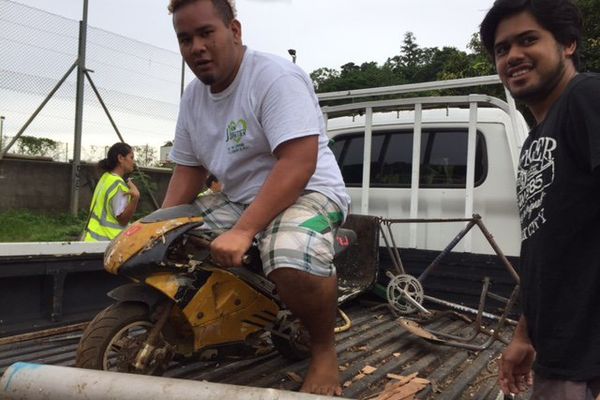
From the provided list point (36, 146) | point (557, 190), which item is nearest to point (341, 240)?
point (557, 190)

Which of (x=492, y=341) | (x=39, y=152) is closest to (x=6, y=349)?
(x=492, y=341)

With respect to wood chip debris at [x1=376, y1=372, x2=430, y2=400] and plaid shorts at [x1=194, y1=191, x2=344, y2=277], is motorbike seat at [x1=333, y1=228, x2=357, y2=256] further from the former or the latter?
wood chip debris at [x1=376, y1=372, x2=430, y2=400]

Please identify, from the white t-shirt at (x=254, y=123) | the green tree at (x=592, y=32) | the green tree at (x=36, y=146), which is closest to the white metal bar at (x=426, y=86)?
the white t-shirt at (x=254, y=123)

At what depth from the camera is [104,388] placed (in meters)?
1.01

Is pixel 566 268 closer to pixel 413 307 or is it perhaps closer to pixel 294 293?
pixel 294 293

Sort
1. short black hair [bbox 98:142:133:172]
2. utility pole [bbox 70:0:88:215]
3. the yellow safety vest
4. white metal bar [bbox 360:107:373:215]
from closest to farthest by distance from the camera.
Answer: white metal bar [bbox 360:107:373:215] < the yellow safety vest < short black hair [bbox 98:142:133:172] < utility pole [bbox 70:0:88:215]

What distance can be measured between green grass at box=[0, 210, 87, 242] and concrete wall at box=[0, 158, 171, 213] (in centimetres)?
16

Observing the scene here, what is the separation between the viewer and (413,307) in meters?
3.49

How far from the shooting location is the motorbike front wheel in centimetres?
187

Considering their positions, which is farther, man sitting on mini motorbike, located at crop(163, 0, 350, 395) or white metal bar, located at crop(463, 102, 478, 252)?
white metal bar, located at crop(463, 102, 478, 252)

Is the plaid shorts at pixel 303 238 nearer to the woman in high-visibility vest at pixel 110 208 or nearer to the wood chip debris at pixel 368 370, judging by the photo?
the wood chip debris at pixel 368 370

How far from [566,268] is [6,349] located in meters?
2.49

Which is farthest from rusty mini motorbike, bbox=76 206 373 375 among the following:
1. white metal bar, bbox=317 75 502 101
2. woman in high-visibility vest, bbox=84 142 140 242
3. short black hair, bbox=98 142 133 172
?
short black hair, bbox=98 142 133 172

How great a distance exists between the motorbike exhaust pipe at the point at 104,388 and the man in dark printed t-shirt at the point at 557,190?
72 centimetres
